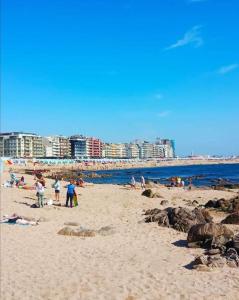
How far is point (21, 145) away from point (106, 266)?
16421 cm

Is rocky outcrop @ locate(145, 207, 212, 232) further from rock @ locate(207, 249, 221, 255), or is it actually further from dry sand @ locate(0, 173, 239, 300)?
rock @ locate(207, 249, 221, 255)

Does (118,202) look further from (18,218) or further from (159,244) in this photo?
(159,244)

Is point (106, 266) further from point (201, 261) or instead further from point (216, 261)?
point (216, 261)

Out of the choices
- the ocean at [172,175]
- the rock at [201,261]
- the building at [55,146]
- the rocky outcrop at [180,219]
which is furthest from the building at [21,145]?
the rock at [201,261]

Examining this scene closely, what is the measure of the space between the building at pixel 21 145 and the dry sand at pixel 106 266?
156438mm

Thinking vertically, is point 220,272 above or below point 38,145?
below

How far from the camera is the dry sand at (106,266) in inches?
350

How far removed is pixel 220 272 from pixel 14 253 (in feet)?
20.2

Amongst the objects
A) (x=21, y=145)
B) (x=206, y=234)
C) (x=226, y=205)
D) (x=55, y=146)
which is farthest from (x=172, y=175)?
(x=55, y=146)

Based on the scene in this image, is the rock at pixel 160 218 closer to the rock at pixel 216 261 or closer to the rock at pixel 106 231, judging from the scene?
the rock at pixel 106 231

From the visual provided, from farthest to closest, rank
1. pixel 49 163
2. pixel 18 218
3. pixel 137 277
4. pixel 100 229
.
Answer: pixel 49 163, pixel 18 218, pixel 100 229, pixel 137 277

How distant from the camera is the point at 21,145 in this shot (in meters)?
170

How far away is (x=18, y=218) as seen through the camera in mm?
16906

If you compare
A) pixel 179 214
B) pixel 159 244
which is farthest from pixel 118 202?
pixel 159 244
